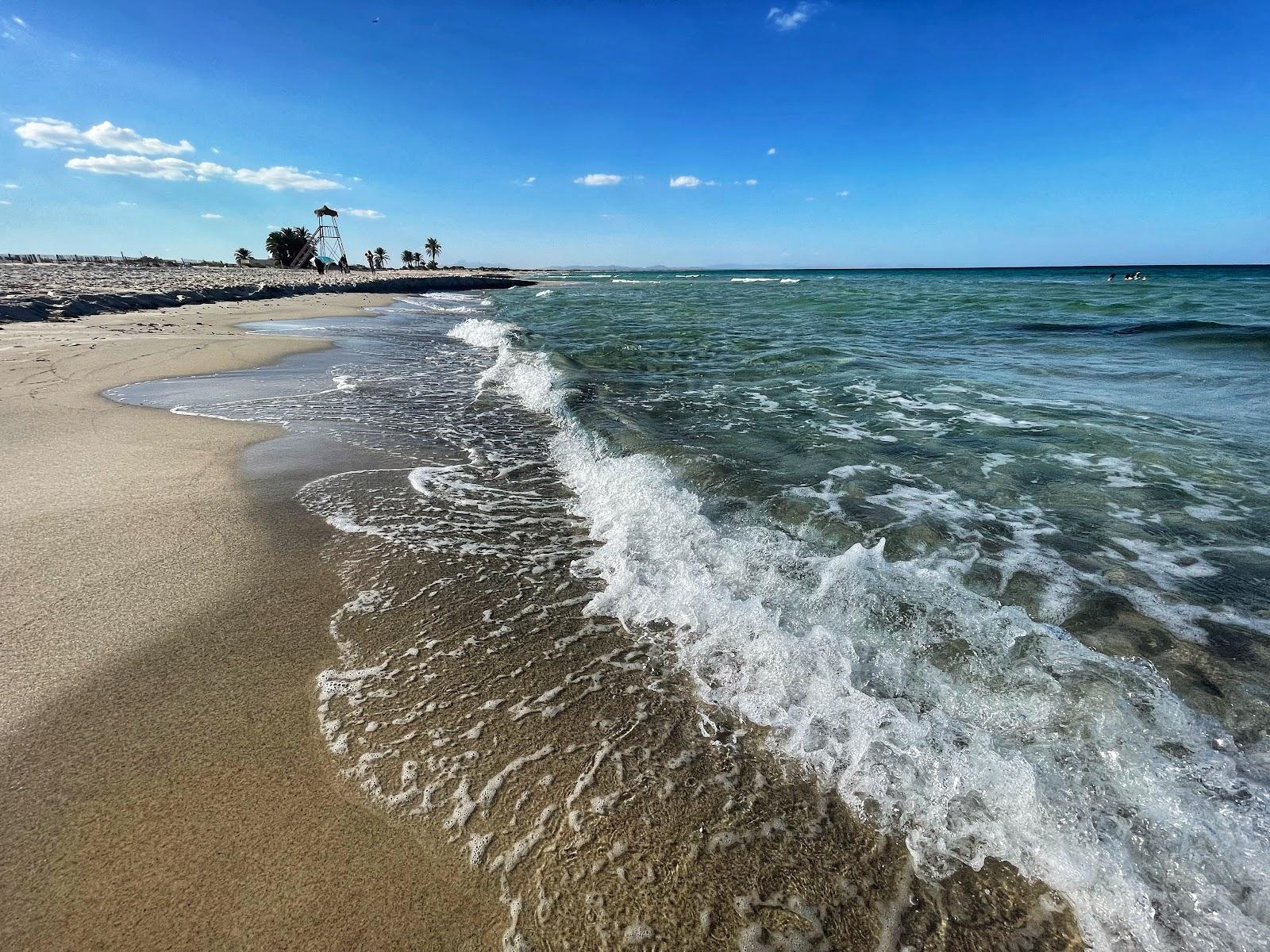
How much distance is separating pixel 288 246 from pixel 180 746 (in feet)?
250

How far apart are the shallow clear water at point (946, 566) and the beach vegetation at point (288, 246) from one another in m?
66.1

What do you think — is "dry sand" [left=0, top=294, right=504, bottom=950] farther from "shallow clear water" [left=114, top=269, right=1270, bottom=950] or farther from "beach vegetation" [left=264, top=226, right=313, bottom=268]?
"beach vegetation" [left=264, top=226, right=313, bottom=268]

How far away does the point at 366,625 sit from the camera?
306cm

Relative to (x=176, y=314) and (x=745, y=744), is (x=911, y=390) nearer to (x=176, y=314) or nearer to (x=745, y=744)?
(x=745, y=744)

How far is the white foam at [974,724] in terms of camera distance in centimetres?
184

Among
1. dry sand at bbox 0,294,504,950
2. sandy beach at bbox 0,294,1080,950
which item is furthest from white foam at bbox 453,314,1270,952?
dry sand at bbox 0,294,504,950

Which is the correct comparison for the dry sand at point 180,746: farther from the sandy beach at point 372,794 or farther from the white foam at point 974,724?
the white foam at point 974,724

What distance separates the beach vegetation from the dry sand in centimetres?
7033

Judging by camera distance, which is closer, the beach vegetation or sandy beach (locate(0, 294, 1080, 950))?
sandy beach (locate(0, 294, 1080, 950))

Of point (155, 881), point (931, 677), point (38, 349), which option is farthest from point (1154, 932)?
point (38, 349)

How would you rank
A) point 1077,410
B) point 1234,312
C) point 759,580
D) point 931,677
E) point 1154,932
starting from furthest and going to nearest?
point 1234,312 < point 1077,410 < point 759,580 < point 931,677 < point 1154,932

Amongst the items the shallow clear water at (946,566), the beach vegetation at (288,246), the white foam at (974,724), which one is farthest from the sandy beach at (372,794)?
the beach vegetation at (288,246)

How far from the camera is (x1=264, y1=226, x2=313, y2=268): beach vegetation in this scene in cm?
6215

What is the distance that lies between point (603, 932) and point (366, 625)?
2.01 meters
